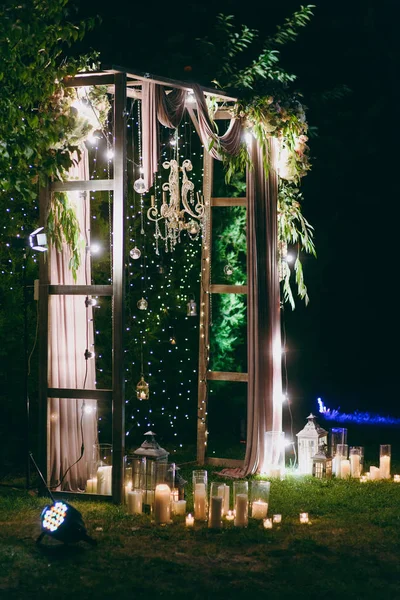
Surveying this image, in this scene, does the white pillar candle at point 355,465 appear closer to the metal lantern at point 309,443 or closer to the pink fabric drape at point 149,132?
the metal lantern at point 309,443

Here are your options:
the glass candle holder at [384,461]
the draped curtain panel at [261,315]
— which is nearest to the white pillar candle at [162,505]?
the draped curtain panel at [261,315]

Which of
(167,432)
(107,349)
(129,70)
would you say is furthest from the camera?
(167,432)

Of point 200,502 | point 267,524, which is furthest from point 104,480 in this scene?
point 267,524

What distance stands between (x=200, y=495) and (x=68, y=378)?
1.45 m

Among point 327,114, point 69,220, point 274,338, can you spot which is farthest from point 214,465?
point 327,114

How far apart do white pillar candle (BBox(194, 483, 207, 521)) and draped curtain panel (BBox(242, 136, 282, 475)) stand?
1.64m

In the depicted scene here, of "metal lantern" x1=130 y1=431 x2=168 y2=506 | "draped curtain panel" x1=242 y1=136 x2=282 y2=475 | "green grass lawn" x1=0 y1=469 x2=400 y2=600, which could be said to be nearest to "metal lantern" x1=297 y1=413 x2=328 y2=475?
"draped curtain panel" x1=242 y1=136 x2=282 y2=475

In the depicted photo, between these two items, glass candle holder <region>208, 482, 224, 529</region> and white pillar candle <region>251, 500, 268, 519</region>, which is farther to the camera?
white pillar candle <region>251, 500, 268, 519</region>

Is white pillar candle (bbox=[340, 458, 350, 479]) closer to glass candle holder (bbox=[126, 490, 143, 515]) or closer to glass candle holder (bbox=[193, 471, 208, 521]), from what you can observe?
glass candle holder (bbox=[193, 471, 208, 521])

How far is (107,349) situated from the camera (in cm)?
889

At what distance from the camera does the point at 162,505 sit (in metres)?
5.86

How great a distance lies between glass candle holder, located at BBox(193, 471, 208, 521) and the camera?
5891 millimetres

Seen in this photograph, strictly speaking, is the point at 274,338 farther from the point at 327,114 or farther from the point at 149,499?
the point at 327,114

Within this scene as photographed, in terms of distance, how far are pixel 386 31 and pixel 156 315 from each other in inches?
284
